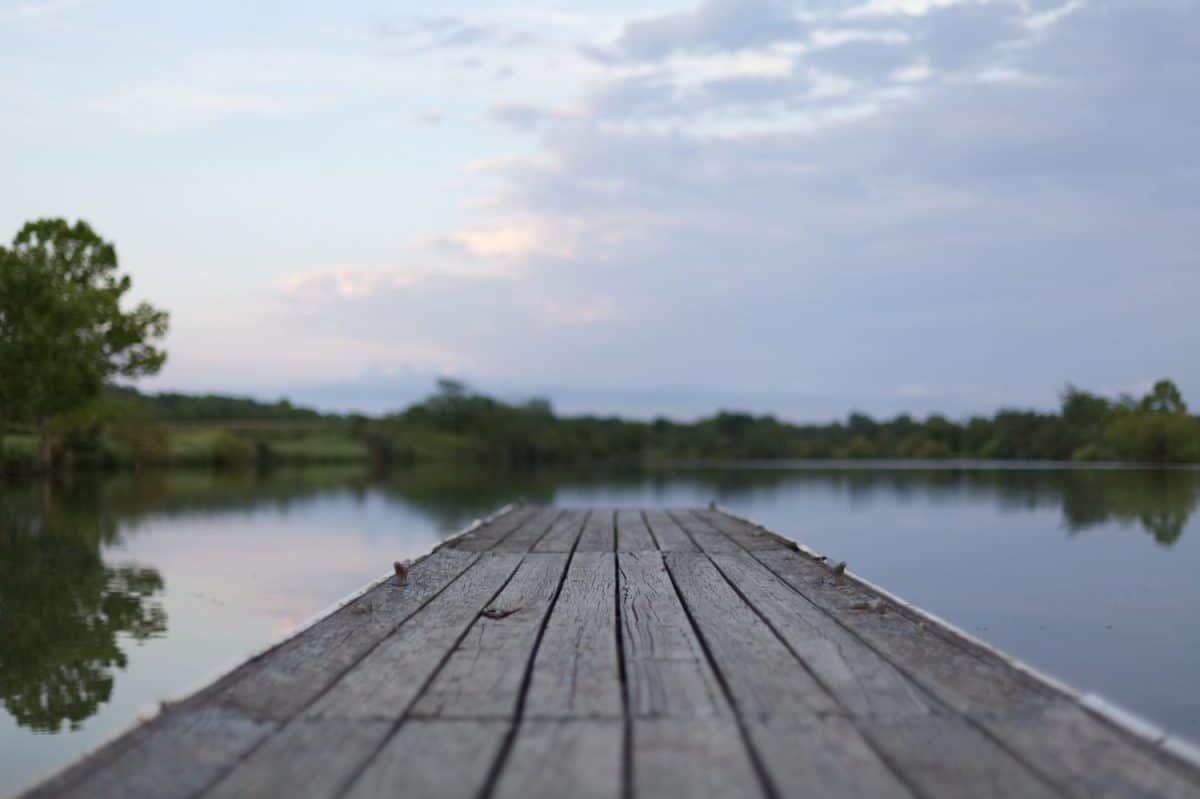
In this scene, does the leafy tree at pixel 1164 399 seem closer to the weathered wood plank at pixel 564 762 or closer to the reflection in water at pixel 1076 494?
the reflection in water at pixel 1076 494

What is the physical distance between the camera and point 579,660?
3336mm

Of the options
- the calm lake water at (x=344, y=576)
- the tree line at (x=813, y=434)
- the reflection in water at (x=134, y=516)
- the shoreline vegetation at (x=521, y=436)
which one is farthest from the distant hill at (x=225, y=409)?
the calm lake water at (x=344, y=576)

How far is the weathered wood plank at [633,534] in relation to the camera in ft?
23.6

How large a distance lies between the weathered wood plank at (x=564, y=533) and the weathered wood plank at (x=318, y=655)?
1.99m

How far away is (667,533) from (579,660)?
5118 millimetres

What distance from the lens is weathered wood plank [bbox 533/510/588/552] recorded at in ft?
23.6

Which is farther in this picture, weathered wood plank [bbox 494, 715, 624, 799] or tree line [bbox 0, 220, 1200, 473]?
tree line [bbox 0, 220, 1200, 473]

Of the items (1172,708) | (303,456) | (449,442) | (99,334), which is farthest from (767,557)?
(449,442)

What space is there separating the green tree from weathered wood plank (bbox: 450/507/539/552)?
16.2 metres

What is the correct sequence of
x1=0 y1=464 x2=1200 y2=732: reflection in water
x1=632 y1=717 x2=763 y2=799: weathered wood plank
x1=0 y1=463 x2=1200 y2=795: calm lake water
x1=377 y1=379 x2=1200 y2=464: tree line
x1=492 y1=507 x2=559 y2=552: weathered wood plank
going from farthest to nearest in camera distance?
x1=377 y1=379 x2=1200 y2=464: tree line → x1=492 y1=507 x2=559 y2=552: weathered wood plank → x1=0 y1=464 x2=1200 y2=732: reflection in water → x1=0 y1=463 x2=1200 y2=795: calm lake water → x1=632 y1=717 x2=763 y2=799: weathered wood plank

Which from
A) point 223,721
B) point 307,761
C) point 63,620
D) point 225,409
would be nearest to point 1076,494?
point 63,620

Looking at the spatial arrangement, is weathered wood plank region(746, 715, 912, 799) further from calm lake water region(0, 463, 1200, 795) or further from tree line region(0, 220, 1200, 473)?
tree line region(0, 220, 1200, 473)

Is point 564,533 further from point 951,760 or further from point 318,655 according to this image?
point 951,760

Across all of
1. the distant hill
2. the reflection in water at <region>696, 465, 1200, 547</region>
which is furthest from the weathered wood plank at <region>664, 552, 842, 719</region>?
the distant hill
